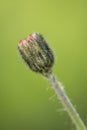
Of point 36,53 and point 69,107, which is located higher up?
point 36,53

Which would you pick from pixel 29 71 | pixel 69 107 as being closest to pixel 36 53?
pixel 69 107

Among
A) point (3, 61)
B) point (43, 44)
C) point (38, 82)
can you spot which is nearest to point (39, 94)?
point (38, 82)

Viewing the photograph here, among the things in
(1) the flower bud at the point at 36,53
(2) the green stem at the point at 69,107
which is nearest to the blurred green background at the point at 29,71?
(1) the flower bud at the point at 36,53

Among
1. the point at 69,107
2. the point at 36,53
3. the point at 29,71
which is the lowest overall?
the point at 69,107

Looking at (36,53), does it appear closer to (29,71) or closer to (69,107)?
(69,107)

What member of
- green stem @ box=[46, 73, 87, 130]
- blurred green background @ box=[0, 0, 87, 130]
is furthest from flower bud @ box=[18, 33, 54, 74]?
blurred green background @ box=[0, 0, 87, 130]

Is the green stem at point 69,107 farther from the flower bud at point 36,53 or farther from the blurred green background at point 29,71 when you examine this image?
the blurred green background at point 29,71
